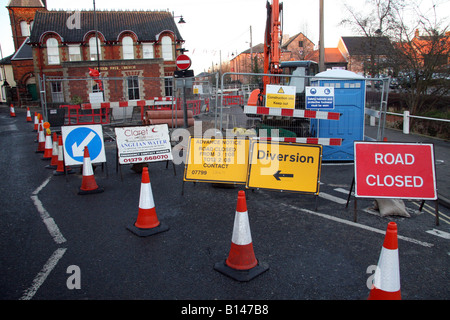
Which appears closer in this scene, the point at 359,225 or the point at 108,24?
the point at 359,225

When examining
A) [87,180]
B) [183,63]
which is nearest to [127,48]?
[183,63]

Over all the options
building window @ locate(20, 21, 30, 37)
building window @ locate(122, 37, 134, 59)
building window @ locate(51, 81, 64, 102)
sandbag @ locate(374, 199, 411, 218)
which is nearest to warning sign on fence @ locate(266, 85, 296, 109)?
sandbag @ locate(374, 199, 411, 218)

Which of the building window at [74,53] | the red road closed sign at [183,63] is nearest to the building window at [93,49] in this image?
the building window at [74,53]

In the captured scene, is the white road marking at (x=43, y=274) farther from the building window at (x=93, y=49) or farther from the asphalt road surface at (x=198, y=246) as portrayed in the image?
the building window at (x=93, y=49)

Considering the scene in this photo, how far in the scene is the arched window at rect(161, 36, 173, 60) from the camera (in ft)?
116

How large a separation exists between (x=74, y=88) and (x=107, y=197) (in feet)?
A: 96.0

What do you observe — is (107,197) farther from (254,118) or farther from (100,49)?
(100,49)

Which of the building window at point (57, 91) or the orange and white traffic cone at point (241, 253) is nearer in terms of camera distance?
the orange and white traffic cone at point (241, 253)

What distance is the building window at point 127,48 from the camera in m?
34.8

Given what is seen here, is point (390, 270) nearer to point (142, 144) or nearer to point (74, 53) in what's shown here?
point (142, 144)

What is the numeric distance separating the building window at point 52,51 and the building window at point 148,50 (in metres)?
8.53

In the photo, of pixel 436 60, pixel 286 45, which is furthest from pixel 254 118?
pixel 286 45

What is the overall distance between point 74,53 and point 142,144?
1237 inches

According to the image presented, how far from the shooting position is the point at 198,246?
178 inches
